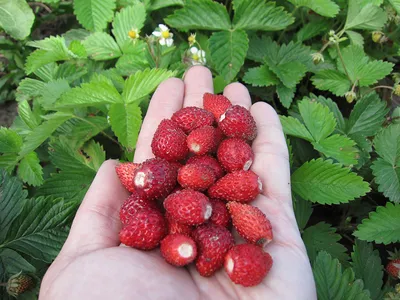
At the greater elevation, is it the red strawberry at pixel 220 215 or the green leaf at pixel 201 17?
the green leaf at pixel 201 17

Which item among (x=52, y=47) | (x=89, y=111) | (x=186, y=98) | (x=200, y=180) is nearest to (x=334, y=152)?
(x=200, y=180)

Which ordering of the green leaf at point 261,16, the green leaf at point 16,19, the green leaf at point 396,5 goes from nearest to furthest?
1. the green leaf at point 396,5
2. the green leaf at point 261,16
3. the green leaf at point 16,19

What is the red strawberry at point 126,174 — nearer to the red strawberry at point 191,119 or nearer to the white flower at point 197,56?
the red strawberry at point 191,119

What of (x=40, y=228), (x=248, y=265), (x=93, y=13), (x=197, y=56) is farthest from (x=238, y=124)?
(x=93, y=13)

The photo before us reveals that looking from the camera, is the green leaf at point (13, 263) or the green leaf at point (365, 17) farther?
the green leaf at point (365, 17)

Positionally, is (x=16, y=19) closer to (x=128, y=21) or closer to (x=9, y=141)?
(x=128, y=21)

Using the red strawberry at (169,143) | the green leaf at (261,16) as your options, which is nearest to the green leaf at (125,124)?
the red strawberry at (169,143)

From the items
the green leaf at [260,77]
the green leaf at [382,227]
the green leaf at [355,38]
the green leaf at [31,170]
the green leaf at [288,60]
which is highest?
the green leaf at [355,38]
